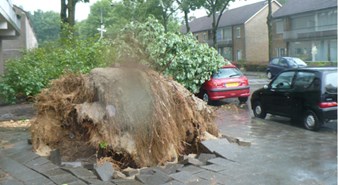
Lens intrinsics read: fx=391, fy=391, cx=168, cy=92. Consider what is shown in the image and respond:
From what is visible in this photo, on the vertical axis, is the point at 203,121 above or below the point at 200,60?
below

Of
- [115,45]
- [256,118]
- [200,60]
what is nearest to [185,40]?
[200,60]

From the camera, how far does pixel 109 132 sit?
646 cm

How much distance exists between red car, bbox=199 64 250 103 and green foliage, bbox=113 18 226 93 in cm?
29

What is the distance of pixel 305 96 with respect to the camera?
946cm

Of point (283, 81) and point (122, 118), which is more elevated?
point (283, 81)

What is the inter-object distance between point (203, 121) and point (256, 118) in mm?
4383

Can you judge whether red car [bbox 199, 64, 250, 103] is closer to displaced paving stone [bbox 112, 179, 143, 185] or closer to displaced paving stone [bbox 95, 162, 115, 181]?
displaced paving stone [bbox 95, 162, 115, 181]

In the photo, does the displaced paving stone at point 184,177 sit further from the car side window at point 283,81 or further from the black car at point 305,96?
the car side window at point 283,81

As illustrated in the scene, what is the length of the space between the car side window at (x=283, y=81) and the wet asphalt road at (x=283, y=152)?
3.25ft

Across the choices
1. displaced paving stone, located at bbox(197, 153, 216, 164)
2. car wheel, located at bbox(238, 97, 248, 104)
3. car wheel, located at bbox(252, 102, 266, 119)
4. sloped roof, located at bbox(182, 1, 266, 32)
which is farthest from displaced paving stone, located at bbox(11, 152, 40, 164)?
sloped roof, located at bbox(182, 1, 266, 32)

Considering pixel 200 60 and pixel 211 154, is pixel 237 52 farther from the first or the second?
pixel 211 154

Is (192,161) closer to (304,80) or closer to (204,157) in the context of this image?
(204,157)

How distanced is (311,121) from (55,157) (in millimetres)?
5998

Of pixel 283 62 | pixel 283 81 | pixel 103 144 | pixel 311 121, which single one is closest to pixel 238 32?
pixel 283 62
